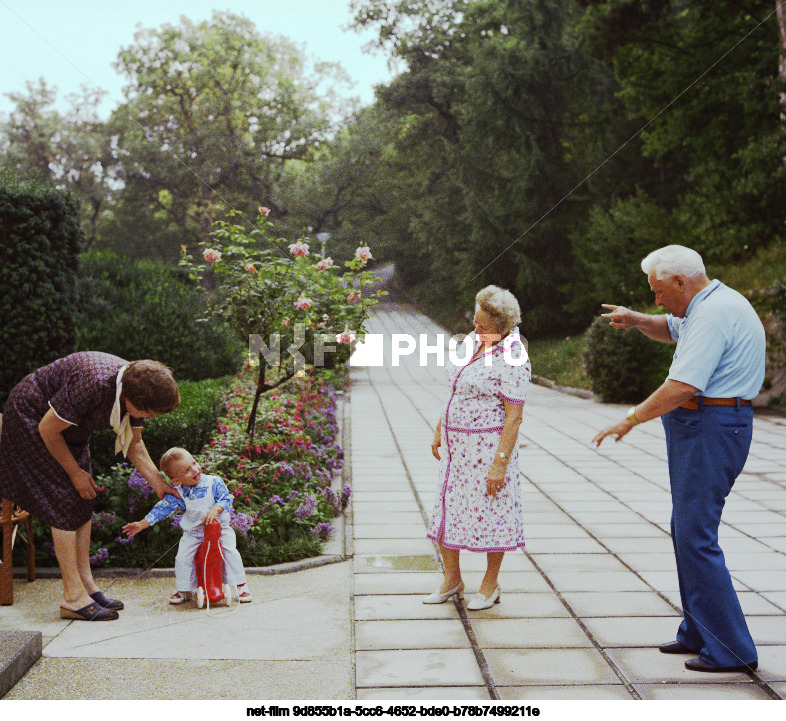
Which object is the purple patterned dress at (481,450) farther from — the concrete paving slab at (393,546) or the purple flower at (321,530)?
the purple flower at (321,530)

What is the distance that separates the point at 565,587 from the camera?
397cm

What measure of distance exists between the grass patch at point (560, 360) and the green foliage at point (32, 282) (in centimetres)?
1046

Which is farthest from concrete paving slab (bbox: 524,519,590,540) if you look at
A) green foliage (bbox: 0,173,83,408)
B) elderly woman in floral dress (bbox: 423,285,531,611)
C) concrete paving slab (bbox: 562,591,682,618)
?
green foliage (bbox: 0,173,83,408)

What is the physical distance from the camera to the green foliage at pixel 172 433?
5.20 meters

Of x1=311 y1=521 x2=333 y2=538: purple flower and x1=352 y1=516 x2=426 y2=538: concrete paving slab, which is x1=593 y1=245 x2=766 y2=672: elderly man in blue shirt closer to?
x1=352 y1=516 x2=426 y2=538: concrete paving slab

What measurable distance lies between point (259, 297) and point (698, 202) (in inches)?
476

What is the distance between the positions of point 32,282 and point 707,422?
4743 mm

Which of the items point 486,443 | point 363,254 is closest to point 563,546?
point 486,443

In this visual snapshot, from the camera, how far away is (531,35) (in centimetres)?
2152

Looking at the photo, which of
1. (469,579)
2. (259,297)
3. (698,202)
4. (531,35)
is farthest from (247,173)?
(469,579)

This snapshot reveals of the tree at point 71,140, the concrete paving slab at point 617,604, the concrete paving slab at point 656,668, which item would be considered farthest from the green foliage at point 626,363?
the tree at point 71,140
